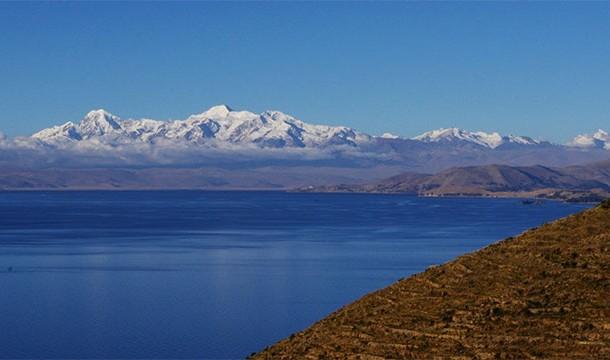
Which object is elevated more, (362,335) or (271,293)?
(362,335)

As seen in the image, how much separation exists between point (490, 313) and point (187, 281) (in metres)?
62.1

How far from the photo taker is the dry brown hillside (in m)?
19.1

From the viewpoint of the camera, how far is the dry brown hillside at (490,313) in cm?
1912

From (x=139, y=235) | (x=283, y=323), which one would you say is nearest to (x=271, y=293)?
(x=283, y=323)

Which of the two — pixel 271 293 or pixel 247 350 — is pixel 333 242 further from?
pixel 247 350

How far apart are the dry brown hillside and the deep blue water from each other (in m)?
24.4

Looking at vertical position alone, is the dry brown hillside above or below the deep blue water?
above

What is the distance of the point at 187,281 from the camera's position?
3209 inches

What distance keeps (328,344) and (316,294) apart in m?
52.2

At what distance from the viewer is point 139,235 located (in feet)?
486

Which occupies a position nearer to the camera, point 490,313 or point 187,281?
point 490,313

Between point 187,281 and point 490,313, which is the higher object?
point 490,313

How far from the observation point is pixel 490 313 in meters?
21.2

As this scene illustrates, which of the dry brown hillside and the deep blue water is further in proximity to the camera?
the deep blue water
